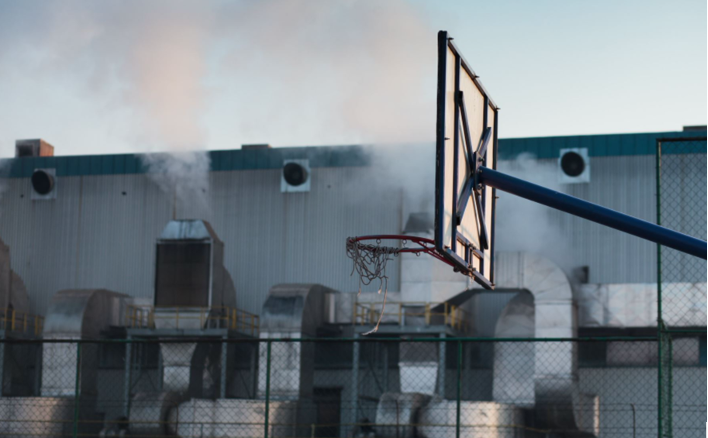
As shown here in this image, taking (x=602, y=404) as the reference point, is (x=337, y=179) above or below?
above

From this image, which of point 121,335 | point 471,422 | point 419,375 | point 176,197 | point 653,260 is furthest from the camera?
point 176,197

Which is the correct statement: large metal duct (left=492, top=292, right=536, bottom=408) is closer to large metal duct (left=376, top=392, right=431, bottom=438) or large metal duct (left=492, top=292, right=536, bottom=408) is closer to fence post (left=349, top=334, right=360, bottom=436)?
large metal duct (left=376, top=392, right=431, bottom=438)

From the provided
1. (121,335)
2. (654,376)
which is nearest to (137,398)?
(121,335)

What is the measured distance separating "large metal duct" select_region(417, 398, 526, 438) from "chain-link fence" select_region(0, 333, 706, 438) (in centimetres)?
4

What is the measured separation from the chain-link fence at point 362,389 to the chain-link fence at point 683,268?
14cm

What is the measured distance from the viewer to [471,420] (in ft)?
95.9

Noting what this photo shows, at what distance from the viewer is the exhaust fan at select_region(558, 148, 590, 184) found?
3869 centimetres

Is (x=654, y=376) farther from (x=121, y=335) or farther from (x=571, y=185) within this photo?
(x=121, y=335)

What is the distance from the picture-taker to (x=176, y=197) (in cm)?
4344

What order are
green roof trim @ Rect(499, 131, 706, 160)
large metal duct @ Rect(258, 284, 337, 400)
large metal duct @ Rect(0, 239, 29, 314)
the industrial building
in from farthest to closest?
large metal duct @ Rect(0, 239, 29, 314)
green roof trim @ Rect(499, 131, 706, 160)
large metal duct @ Rect(258, 284, 337, 400)
the industrial building

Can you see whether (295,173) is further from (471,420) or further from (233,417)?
(471,420)

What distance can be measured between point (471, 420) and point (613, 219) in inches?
852

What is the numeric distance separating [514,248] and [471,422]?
9.88 metres

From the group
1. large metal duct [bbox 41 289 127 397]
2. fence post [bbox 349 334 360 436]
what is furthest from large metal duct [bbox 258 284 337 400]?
large metal duct [bbox 41 289 127 397]
